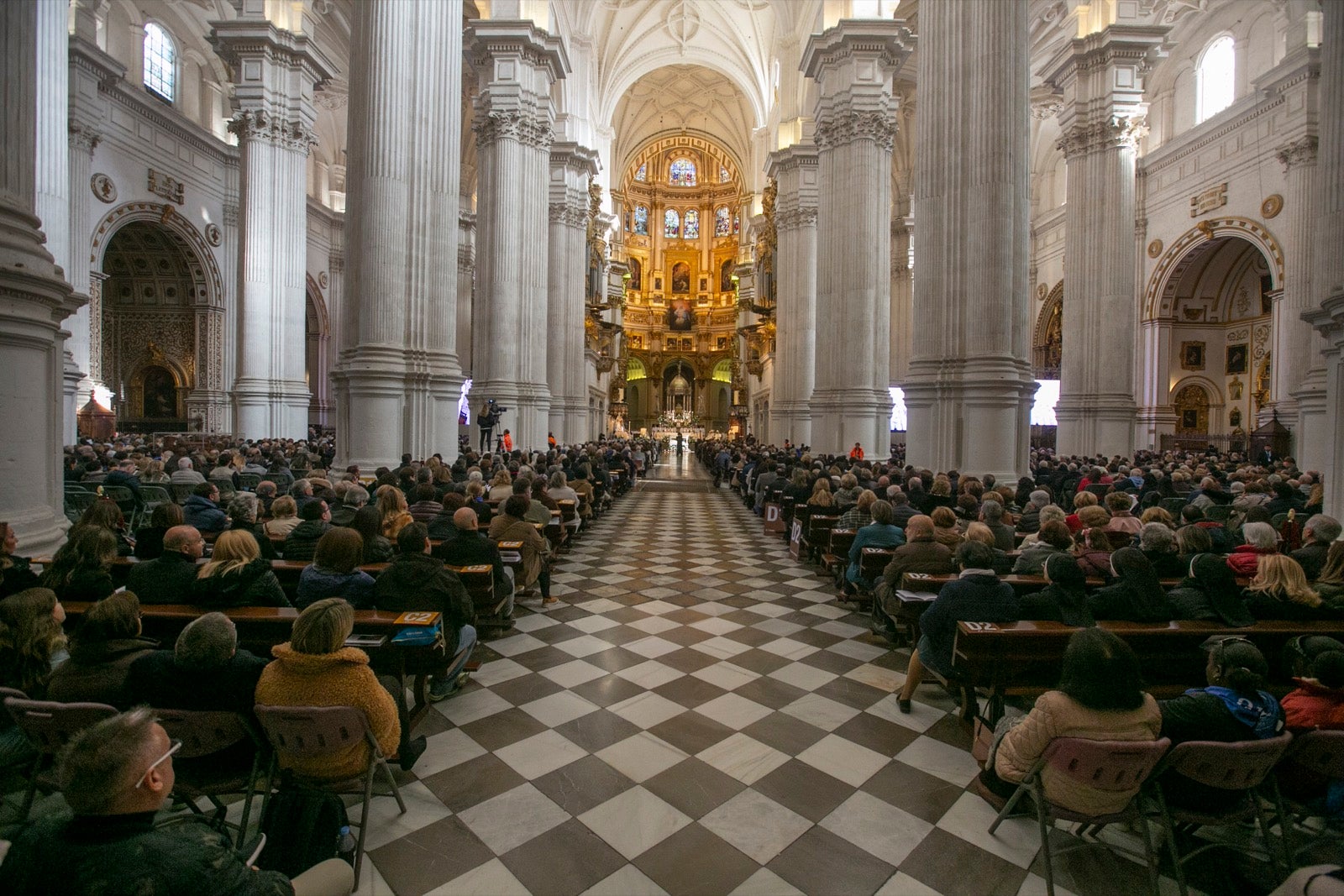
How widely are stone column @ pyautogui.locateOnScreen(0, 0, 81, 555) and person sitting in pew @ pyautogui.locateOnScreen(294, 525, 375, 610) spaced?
6.03ft

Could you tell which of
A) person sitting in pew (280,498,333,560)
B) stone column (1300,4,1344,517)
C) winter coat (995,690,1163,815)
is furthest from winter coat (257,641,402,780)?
stone column (1300,4,1344,517)

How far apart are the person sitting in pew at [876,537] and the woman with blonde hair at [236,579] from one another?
4.65 meters

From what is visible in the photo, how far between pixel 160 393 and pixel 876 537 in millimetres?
25059

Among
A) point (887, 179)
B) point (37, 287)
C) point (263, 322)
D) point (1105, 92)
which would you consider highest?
point (1105, 92)

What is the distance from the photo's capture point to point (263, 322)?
1766cm

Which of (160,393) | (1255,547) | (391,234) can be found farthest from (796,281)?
(160,393)

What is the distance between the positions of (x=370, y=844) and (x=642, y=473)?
21048 mm

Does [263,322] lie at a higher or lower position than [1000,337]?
higher

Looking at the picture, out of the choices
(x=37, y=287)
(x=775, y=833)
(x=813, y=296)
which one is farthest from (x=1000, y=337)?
(x=813, y=296)

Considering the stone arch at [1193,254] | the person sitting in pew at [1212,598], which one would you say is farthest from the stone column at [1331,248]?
the stone arch at [1193,254]

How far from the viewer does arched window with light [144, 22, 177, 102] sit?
19.9 metres

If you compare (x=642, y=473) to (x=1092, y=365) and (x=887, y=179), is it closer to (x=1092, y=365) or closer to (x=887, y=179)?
(x=887, y=179)

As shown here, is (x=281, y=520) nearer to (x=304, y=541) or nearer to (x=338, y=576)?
(x=304, y=541)

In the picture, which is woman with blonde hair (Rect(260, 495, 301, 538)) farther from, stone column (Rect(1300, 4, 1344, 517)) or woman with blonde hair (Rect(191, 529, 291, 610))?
stone column (Rect(1300, 4, 1344, 517))
